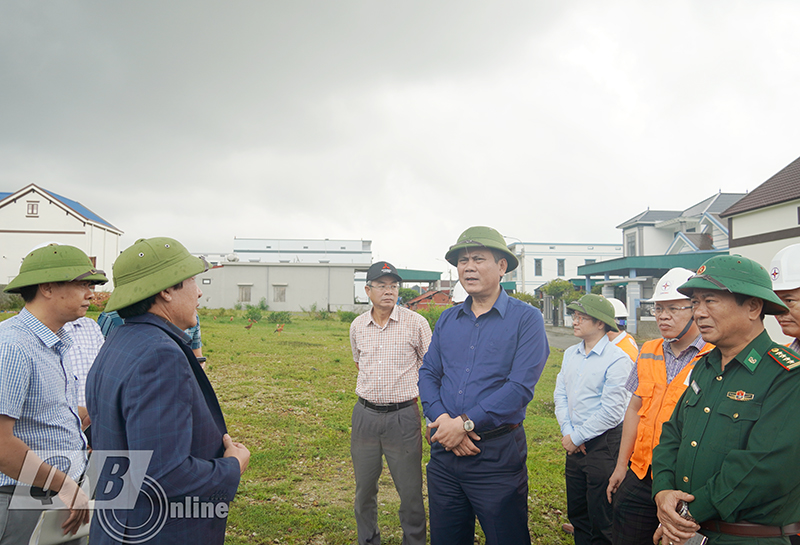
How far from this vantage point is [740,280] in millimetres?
1992

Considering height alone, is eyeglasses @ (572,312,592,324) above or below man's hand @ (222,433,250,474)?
above

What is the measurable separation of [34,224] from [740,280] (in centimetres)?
3837

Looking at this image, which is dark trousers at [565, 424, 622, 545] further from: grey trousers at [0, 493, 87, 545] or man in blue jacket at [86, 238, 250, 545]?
grey trousers at [0, 493, 87, 545]

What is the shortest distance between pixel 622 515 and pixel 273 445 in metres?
4.65

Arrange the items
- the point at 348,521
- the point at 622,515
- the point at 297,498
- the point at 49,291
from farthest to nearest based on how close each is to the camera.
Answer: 1. the point at 297,498
2. the point at 348,521
3. the point at 622,515
4. the point at 49,291

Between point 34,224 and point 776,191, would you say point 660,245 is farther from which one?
point 34,224

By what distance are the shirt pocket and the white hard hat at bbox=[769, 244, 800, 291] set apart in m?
1.11

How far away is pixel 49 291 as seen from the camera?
2.52m

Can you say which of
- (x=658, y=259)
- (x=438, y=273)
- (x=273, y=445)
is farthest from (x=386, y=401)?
(x=438, y=273)

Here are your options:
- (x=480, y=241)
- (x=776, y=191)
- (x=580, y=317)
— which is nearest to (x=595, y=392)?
(x=580, y=317)

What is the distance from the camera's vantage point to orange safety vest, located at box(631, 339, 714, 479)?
2.71 metres

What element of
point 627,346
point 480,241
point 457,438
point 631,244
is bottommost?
point 457,438

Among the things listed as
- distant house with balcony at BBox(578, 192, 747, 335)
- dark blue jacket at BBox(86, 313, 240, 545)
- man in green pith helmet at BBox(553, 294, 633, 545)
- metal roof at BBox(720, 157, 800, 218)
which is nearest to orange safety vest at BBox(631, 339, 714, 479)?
man in green pith helmet at BBox(553, 294, 633, 545)

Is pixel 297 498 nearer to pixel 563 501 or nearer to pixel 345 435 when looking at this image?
pixel 345 435
